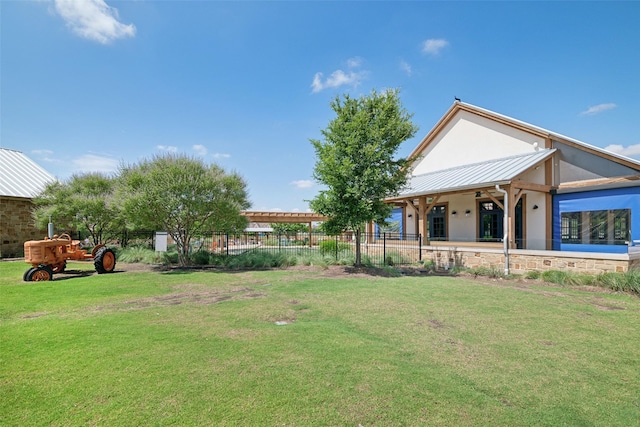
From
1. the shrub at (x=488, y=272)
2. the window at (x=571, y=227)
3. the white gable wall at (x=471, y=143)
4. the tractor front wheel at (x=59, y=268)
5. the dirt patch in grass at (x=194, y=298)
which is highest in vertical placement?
the white gable wall at (x=471, y=143)

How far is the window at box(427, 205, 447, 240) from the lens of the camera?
2072 centimetres

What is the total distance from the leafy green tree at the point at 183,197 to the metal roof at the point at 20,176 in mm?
10234

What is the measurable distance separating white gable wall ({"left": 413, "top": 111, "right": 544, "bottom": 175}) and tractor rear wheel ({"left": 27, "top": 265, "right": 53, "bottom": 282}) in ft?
67.5

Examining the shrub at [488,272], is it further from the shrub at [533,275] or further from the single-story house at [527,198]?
the shrub at [533,275]

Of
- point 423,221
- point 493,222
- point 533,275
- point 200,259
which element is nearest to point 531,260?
point 533,275

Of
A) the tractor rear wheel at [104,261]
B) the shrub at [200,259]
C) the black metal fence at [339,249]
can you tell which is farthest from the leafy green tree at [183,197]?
the tractor rear wheel at [104,261]

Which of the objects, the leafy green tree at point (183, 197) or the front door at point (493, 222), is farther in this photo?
the front door at point (493, 222)

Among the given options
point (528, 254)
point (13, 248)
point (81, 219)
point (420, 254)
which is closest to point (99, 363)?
point (528, 254)

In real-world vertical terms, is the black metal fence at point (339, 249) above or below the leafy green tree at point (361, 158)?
below

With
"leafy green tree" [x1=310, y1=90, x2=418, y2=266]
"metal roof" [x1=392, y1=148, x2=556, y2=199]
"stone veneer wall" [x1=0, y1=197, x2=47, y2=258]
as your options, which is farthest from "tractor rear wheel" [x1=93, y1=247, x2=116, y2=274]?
"metal roof" [x1=392, y1=148, x2=556, y2=199]

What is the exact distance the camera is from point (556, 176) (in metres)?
15.4

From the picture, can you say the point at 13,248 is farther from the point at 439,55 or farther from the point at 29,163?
the point at 439,55

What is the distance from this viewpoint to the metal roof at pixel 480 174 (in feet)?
46.8

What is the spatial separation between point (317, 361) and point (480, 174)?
1465 centimetres
